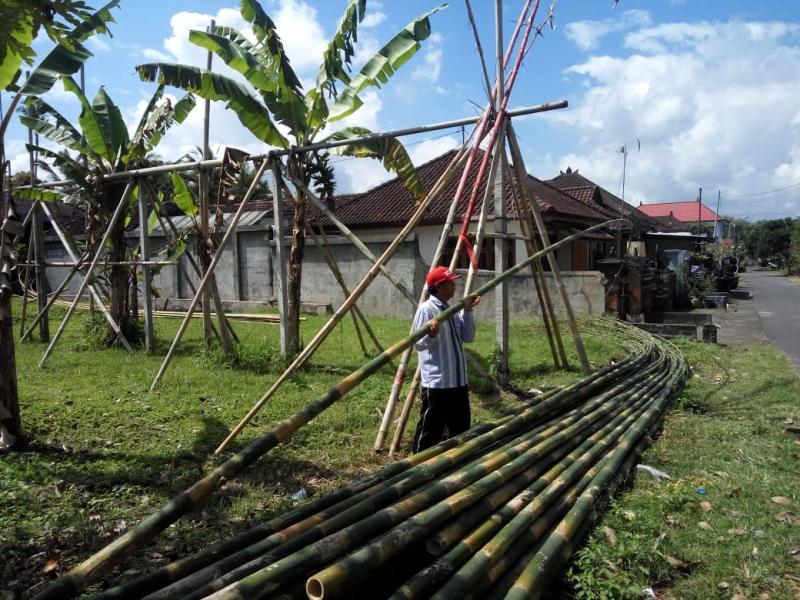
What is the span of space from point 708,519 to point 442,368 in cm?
191

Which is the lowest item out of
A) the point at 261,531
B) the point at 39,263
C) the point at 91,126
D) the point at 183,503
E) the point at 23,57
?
the point at 261,531

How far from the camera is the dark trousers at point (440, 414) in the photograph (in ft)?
13.9

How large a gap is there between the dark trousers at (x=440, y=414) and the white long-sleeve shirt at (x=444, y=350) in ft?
0.25

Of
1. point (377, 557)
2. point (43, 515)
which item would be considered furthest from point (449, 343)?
point (43, 515)

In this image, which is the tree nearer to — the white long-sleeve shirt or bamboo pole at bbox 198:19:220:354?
bamboo pole at bbox 198:19:220:354

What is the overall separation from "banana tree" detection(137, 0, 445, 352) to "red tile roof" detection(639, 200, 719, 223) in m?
58.8

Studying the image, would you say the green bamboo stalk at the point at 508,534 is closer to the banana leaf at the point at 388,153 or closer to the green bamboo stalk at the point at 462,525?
the green bamboo stalk at the point at 462,525

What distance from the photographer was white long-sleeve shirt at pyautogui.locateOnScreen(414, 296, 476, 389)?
418 cm

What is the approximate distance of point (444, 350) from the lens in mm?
4199

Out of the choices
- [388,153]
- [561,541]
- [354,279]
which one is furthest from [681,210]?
[561,541]

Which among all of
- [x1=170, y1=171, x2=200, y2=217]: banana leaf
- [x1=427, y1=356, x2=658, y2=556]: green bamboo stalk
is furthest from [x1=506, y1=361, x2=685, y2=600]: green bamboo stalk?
[x1=170, y1=171, x2=200, y2=217]: banana leaf

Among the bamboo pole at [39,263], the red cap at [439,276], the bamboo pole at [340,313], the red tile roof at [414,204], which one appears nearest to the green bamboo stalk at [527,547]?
the red cap at [439,276]

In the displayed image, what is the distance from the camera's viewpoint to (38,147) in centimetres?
918

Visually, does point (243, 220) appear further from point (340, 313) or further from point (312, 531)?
point (312, 531)
